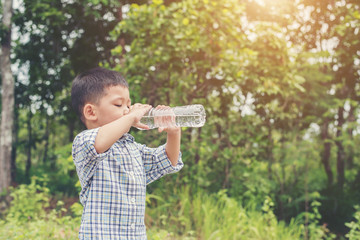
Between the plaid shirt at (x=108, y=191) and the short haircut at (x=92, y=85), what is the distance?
19cm

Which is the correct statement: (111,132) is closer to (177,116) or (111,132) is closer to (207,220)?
(177,116)

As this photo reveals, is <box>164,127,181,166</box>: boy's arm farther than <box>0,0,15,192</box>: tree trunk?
No

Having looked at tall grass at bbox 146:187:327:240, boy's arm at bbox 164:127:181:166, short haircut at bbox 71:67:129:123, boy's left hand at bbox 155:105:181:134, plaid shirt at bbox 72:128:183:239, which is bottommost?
tall grass at bbox 146:187:327:240

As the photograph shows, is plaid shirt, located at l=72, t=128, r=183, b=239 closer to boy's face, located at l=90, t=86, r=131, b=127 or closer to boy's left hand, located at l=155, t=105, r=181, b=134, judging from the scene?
boy's face, located at l=90, t=86, r=131, b=127

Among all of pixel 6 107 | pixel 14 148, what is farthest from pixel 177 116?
pixel 14 148

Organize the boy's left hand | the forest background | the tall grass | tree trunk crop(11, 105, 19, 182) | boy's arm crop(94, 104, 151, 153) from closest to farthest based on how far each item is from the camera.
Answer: boy's arm crop(94, 104, 151, 153) < the boy's left hand < the tall grass < the forest background < tree trunk crop(11, 105, 19, 182)

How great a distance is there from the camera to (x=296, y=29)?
23.2 feet

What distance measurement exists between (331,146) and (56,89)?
5.27 meters

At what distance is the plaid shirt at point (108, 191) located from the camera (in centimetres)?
173

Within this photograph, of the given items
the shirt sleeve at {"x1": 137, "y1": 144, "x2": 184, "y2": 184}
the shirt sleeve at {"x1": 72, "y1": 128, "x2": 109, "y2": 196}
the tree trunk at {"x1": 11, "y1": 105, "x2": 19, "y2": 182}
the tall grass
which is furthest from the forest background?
the shirt sleeve at {"x1": 72, "y1": 128, "x2": 109, "y2": 196}

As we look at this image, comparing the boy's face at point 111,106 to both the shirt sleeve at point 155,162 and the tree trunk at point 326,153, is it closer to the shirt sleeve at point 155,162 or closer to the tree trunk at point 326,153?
the shirt sleeve at point 155,162

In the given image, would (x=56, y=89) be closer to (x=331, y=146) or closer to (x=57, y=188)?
(x=57, y=188)

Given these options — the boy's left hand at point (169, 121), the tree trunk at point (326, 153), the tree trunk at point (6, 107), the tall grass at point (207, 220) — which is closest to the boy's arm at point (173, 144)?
the boy's left hand at point (169, 121)

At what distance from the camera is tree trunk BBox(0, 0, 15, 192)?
6.53 meters
